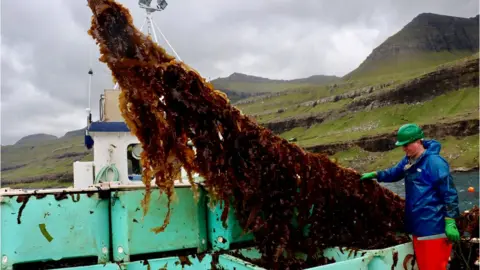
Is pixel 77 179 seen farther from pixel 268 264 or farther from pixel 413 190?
pixel 413 190

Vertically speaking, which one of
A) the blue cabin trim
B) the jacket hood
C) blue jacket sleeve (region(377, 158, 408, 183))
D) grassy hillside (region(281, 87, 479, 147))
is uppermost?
grassy hillside (region(281, 87, 479, 147))

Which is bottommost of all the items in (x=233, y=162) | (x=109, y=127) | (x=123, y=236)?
(x=123, y=236)

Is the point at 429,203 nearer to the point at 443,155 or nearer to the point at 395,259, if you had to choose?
the point at 395,259

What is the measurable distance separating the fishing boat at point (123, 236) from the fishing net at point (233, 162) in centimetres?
24

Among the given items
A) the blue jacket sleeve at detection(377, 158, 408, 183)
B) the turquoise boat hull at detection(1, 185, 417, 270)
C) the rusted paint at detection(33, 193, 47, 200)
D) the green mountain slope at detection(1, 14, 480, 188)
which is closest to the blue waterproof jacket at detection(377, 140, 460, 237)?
the blue jacket sleeve at detection(377, 158, 408, 183)

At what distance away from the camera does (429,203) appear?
469 cm

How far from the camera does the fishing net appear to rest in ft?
12.7

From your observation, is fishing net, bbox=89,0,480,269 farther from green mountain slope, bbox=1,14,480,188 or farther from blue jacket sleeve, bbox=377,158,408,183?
green mountain slope, bbox=1,14,480,188

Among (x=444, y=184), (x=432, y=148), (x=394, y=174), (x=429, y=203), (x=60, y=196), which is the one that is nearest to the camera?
(x=60, y=196)

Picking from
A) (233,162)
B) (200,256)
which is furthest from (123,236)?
(233,162)

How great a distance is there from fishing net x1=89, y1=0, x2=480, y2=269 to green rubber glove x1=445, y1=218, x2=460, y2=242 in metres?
0.77

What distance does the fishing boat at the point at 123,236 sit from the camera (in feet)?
12.5

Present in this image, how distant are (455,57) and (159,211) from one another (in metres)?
221

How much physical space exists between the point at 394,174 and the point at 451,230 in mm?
1034
